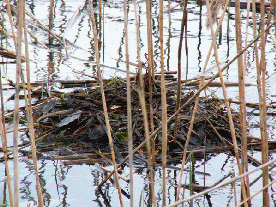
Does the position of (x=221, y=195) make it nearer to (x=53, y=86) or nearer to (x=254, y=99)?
(x=254, y=99)

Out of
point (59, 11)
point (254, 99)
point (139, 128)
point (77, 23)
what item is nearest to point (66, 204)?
point (139, 128)

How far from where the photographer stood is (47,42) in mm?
4039

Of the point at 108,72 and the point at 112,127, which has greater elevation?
the point at 108,72

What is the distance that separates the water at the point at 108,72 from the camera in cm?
182

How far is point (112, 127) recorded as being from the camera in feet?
7.77

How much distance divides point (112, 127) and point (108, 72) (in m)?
0.98

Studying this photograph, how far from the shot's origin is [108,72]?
3283mm

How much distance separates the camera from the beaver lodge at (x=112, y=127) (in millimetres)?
2213

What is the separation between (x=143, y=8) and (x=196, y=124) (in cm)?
323

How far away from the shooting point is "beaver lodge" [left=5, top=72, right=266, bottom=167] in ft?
7.26

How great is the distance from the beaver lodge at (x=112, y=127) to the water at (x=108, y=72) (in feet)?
0.32

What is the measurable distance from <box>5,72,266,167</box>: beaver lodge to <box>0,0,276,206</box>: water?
0.32 feet

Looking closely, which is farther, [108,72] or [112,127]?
[108,72]

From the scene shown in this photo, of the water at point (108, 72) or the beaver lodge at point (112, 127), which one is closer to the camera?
the water at point (108, 72)
